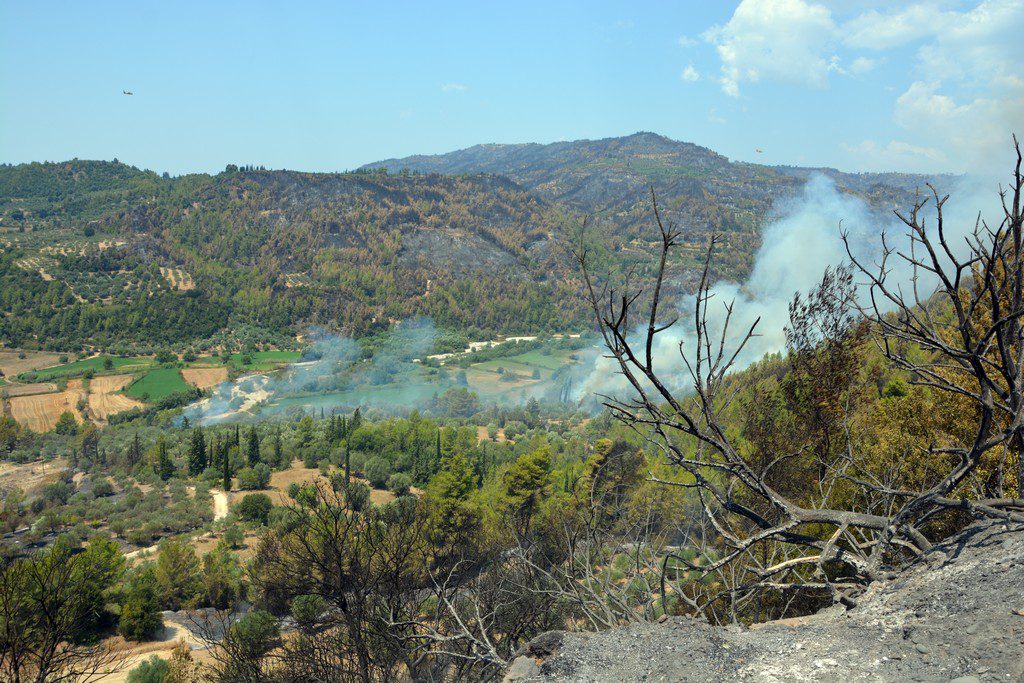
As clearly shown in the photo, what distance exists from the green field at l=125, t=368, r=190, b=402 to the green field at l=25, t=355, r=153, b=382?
11.1 feet

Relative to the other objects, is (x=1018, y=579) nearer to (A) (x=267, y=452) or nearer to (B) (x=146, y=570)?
(B) (x=146, y=570)

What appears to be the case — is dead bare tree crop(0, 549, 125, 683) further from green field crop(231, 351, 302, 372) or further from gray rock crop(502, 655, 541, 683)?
green field crop(231, 351, 302, 372)

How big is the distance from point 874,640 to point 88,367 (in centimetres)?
8033

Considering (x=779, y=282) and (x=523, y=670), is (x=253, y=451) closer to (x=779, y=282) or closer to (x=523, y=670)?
(x=523, y=670)

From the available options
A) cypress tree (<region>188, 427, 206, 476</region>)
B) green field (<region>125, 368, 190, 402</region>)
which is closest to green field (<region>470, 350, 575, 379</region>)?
green field (<region>125, 368, 190, 402</region>)

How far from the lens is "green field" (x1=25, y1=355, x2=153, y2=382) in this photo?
62.3m

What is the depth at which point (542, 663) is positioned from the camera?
145 inches

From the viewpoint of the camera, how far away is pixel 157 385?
206 ft

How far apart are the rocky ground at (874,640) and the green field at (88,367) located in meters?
74.6

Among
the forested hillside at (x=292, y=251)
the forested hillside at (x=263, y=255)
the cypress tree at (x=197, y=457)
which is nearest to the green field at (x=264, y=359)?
the forested hillside at (x=292, y=251)

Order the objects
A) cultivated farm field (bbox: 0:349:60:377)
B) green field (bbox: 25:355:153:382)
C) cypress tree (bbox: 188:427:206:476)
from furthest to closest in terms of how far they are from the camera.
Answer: cultivated farm field (bbox: 0:349:60:377)
green field (bbox: 25:355:153:382)
cypress tree (bbox: 188:427:206:476)

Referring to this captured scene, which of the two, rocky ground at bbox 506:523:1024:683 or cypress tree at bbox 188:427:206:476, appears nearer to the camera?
rocky ground at bbox 506:523:1024:683

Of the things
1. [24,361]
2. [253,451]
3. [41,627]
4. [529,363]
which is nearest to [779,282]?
[529,363]

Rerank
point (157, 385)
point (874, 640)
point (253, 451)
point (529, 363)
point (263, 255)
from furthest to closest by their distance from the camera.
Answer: point (263, 255) → point (529, 363) → point (157, 385) → point (253, 451) → point (874, 640)
